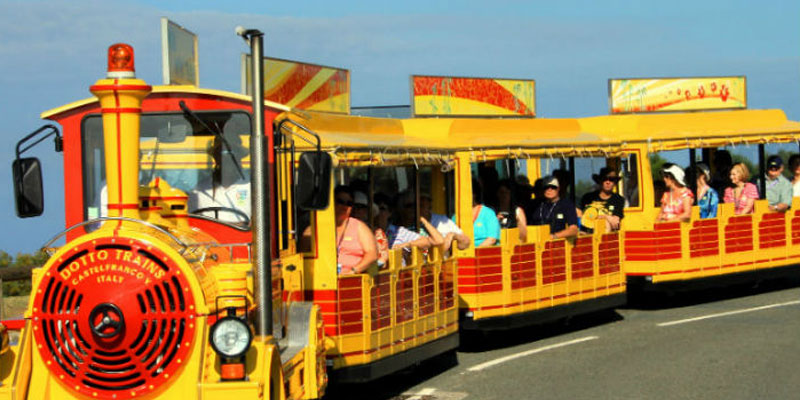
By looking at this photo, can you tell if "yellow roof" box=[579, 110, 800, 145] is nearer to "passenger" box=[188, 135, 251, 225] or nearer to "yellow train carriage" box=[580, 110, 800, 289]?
"yellow train carriage" box=[580, 110, 800, 289]

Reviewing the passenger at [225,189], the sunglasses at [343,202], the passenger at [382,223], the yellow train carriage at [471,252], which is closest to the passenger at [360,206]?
the passenger at [382,223]

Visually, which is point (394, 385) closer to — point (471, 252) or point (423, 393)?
point (423, 393)

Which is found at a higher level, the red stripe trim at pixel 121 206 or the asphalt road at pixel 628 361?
the red stripe trim at pixel 121 206

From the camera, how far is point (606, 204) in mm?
15852

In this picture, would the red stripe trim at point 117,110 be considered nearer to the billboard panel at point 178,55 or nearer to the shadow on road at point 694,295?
the billboard panel at point 178,55

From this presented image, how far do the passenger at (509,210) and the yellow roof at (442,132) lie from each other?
1.78 ft

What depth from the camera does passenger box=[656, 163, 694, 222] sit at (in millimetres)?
16312

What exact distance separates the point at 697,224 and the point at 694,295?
71.8 inches

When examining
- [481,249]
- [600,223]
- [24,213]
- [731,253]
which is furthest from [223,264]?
[731,253]

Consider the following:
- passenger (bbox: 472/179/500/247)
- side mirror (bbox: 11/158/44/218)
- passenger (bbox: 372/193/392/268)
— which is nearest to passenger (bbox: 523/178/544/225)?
passenger (bbox: 472/179/500/247)

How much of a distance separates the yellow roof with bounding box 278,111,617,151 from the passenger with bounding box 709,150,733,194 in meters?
3.34

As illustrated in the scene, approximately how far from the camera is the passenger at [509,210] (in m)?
13.8

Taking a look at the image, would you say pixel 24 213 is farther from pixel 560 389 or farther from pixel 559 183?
pixel 559 183

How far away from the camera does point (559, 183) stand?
16094 mm
